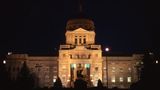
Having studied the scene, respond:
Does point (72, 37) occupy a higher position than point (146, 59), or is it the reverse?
point (72, 37)

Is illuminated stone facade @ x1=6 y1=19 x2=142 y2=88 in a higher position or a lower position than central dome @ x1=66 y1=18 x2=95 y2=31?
lower

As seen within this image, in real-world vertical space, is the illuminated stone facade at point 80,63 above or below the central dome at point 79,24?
below

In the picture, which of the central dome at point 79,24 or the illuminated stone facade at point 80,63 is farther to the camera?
the central dome at point 79,24

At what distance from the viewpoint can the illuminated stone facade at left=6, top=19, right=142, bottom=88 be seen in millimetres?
127312

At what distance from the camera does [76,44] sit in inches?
5251

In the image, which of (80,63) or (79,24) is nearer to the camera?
(80,63)

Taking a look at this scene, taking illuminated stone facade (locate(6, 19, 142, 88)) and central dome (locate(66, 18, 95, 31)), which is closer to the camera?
illuminated stone facade (locate(6, 19, 142, 88))

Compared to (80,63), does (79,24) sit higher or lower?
higher

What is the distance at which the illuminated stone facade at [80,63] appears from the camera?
418ft

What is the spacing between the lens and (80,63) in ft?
414

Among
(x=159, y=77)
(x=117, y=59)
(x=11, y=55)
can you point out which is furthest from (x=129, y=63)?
(x=159, y=77)

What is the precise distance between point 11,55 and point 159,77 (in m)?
63.5

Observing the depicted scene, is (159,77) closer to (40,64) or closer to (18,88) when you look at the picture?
(18,88)

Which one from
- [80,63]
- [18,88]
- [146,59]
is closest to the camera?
[18,88]
